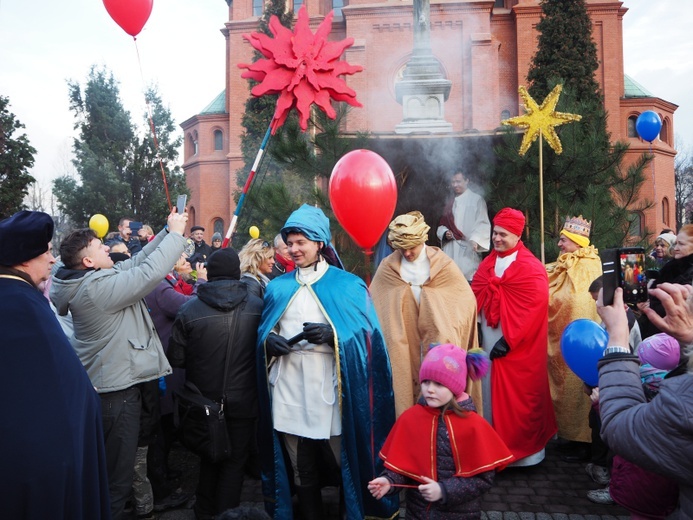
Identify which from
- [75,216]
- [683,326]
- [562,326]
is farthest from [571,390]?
[75,216]

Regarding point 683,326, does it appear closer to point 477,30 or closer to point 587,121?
point 587,121

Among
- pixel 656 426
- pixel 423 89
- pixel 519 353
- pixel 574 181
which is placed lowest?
pixel 519 353

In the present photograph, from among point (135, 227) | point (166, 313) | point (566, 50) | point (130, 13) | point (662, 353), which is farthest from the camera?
point (566, 50)

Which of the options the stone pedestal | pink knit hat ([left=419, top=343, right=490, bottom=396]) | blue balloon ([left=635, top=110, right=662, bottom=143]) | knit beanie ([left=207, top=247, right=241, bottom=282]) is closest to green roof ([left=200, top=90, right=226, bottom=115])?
blue balloon ([left=635, top=110, right=662, bottom=143])

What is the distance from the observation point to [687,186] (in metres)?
43.6

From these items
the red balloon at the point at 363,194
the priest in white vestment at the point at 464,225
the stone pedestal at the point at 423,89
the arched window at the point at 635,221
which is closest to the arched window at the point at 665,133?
the stone pedestal at the point at 423,89

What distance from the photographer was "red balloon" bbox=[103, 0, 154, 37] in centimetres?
509

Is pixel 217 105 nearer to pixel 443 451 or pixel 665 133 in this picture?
pixel 665 133

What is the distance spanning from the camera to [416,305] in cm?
442

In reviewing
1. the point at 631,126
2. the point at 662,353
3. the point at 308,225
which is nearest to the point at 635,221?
the point at 662,353

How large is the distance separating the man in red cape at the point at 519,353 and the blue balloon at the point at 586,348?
1223 millimetres

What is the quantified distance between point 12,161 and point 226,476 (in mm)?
14217

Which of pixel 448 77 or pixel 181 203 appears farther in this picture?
pixel 448 77

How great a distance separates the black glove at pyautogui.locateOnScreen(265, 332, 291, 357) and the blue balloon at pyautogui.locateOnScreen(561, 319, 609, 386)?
5.67ft
